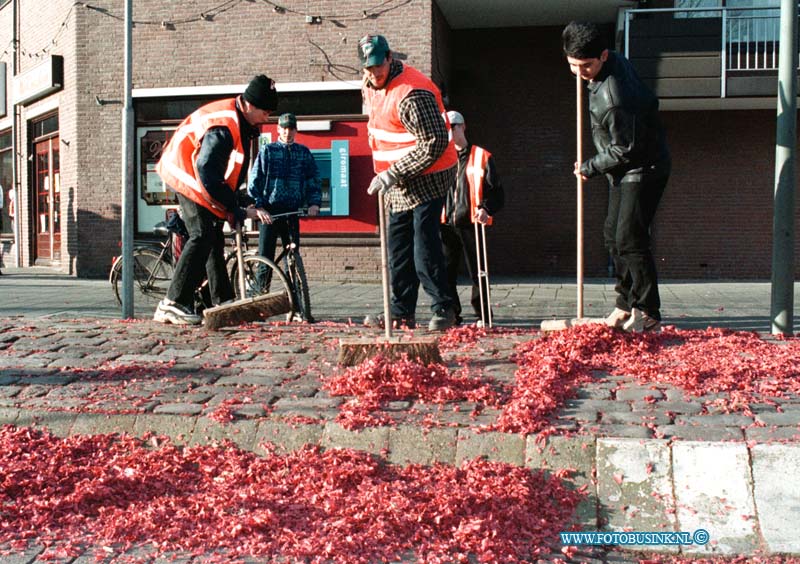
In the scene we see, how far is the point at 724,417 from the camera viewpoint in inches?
158

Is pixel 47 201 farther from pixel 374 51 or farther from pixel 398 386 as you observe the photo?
pixel 398 386

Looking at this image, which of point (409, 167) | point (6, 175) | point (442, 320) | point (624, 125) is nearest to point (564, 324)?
point (442, 320)

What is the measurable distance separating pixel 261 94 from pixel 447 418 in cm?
348

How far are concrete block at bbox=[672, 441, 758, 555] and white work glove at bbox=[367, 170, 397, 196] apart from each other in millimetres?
2788

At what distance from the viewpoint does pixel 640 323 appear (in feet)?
19.0

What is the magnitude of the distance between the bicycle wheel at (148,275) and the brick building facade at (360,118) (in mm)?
6094

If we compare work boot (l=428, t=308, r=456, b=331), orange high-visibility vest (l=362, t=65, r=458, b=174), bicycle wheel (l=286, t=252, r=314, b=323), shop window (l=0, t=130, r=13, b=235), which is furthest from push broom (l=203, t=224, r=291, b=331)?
shop window (l=0, t=130, r=13, b=235)

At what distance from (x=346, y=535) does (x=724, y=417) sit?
6.11 ft

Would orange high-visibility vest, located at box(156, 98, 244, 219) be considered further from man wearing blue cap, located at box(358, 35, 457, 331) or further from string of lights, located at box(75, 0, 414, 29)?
string of lights, located at box(75, 0, 414, 29)

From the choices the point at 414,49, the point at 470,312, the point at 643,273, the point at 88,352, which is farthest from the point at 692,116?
the point at 88,352

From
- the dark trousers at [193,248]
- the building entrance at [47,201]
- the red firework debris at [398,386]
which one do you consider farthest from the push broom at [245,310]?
the building entrance at [47,201]

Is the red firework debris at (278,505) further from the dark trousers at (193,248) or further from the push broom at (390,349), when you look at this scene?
the dark trousers at (193,248)

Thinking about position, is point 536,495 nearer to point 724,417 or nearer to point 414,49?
point 724,417

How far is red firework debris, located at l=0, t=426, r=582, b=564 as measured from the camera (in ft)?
10.4
